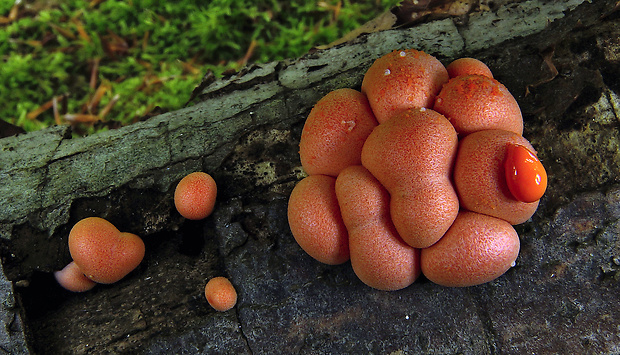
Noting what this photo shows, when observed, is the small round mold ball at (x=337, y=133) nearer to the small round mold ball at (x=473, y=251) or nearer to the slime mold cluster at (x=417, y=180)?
the slime mold cluster at (x=417, y=180)

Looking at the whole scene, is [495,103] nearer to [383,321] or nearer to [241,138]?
[383,321]

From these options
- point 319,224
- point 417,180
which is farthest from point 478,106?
point 319,224

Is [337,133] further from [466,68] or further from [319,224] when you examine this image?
[466,68]

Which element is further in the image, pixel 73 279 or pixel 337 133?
pixel 73 279

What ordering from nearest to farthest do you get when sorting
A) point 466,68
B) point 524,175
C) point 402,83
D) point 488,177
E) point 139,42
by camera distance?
1. point 524,175
2. point 488,177
3. point 402,83
4. point 466,68
5. point 139,42

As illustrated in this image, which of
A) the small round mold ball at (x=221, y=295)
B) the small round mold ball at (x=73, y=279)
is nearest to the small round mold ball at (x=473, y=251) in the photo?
the small round mold ball at (x=221, y=295)

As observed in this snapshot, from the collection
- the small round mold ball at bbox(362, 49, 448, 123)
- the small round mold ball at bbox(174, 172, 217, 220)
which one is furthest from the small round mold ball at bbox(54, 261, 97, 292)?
the small round mold ball at bbox(362, 49, 448, 123)
